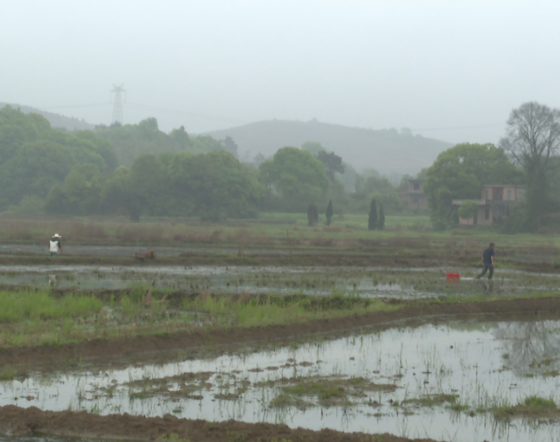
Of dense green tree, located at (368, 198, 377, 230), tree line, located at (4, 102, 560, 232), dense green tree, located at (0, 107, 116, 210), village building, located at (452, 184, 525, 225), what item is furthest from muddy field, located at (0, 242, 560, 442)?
dense green tree, located at (0, 107, 116, 210)

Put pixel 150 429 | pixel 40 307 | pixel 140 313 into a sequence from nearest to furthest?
pixel 150 429 < pixel 40 307 < pixel 140 313

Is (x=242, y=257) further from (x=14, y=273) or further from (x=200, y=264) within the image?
(x=14, y=273)

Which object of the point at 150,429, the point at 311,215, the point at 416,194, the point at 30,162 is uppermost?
the point at 30,162

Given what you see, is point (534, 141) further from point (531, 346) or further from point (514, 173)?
point (531, 346)

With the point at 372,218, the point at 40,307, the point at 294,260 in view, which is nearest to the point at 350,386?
the point at 40,307

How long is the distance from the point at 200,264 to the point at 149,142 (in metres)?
157

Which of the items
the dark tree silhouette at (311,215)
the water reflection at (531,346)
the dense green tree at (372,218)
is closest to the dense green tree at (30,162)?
the dark tree silhouette at (311,215)

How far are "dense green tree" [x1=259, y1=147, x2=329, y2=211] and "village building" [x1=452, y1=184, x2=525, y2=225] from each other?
26.2 metres

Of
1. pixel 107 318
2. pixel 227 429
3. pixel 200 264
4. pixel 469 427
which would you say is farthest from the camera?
pixel 200 264

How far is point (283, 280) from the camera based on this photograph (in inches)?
1161

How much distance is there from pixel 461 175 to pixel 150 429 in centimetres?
8278

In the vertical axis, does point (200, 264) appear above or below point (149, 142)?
below

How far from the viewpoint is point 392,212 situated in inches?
4257

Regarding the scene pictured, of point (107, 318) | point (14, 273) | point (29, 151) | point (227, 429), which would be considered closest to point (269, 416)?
point (227, 429)
